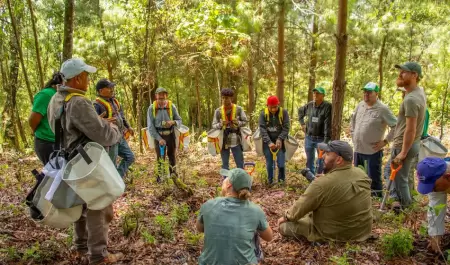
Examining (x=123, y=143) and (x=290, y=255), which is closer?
(x=290, y=255)

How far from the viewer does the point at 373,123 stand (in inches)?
203

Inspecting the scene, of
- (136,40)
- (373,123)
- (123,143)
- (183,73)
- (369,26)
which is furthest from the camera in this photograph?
(183,73)

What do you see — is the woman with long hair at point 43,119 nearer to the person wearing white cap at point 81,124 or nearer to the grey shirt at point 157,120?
the person wearing white cap at point 81,124

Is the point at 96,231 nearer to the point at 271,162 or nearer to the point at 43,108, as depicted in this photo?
the point at 43,108

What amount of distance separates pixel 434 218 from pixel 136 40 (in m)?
9.41

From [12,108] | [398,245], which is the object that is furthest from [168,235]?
[12,108]

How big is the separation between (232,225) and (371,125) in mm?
3397

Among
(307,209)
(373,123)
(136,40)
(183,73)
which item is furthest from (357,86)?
(307,209)

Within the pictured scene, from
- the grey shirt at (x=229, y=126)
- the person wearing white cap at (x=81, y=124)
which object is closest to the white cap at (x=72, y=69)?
the person wearing white cap at (x=81, y=124)

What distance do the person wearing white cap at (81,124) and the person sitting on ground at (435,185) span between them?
2923mm

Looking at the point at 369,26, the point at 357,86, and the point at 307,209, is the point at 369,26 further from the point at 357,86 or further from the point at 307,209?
the point at 307,209

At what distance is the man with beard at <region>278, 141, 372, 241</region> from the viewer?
11.7 feet

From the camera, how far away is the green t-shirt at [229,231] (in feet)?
8.80

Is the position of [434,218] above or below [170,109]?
below
